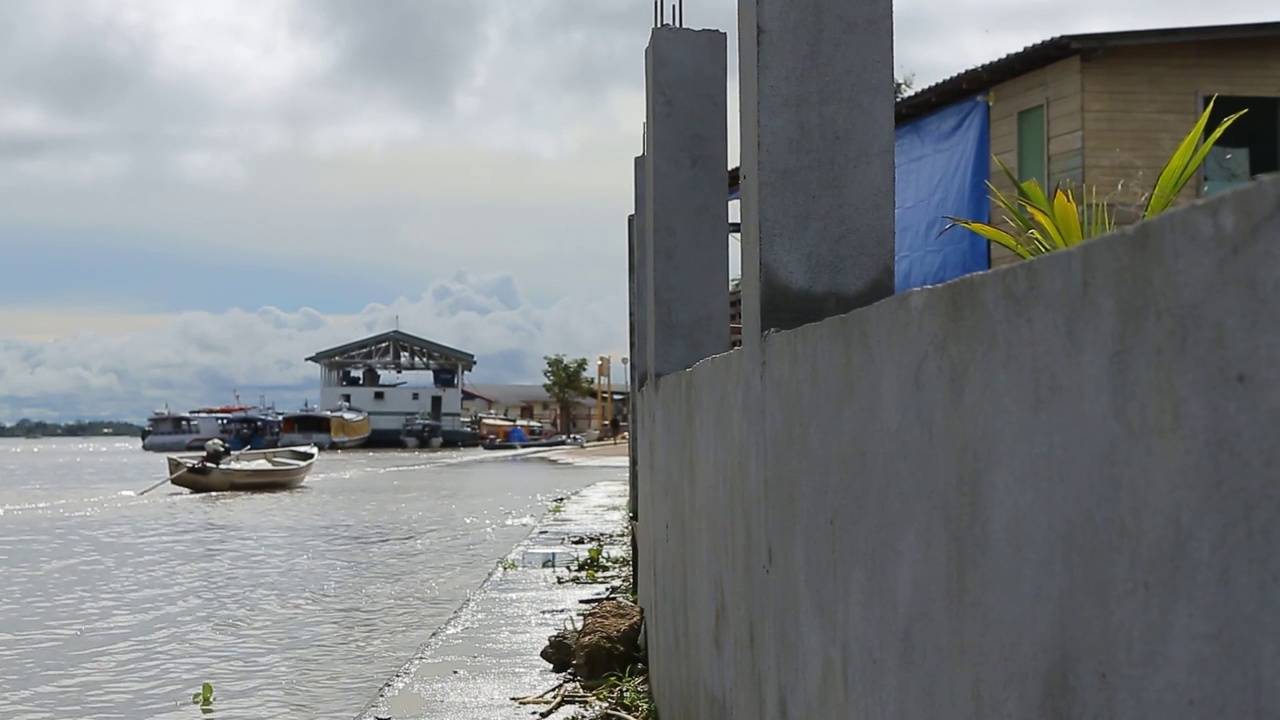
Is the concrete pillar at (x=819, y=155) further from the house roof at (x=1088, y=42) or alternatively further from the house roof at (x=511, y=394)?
the house roof at (x=511, y=394)

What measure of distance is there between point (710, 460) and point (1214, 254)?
3.40 meters

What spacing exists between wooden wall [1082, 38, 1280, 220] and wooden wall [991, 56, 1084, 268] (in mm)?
94

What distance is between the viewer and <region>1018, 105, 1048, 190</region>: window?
1088 cm

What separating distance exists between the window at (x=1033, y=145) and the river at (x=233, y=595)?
6.41m

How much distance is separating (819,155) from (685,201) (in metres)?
3.33

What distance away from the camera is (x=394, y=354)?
287 feet

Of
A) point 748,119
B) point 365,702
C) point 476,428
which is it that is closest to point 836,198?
point 748,119

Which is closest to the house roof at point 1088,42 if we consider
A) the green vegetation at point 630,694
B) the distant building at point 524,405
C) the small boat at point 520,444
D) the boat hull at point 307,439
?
the green vegetation at point 630,694

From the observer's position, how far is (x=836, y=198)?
371 centimetres

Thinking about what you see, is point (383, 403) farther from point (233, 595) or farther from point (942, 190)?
point (942, 190)

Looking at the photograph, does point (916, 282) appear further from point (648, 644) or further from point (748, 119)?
point (748, 119)

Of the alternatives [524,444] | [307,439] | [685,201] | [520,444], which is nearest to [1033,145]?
[685,201]

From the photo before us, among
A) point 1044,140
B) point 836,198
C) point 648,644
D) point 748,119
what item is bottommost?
point 648,644

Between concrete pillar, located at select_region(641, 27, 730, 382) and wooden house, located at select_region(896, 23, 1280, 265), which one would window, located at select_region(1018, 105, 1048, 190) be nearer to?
wooden house, located at select_region(896, 23, 1280, 265)
